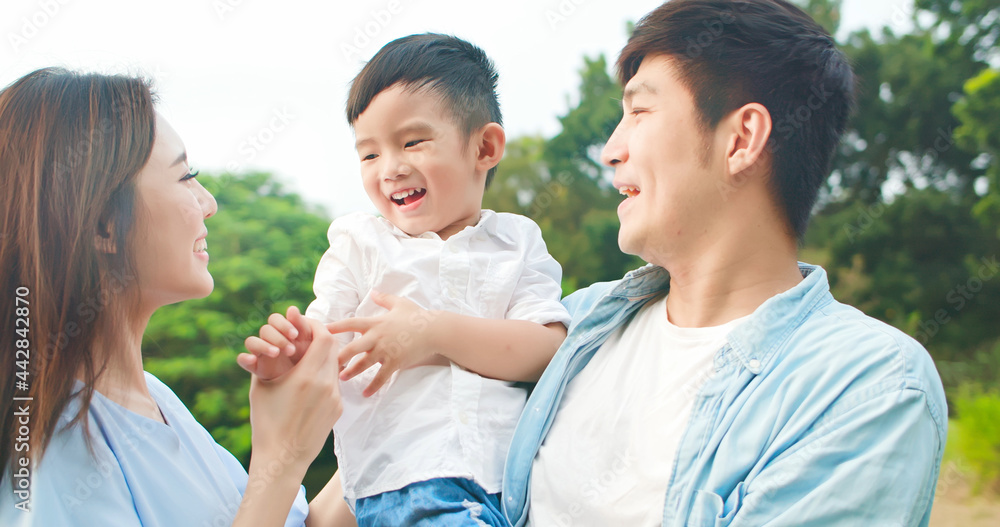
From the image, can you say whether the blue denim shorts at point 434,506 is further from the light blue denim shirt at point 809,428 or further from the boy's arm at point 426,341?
the boy's arm at point 426,341

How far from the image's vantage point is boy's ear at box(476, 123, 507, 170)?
198cm

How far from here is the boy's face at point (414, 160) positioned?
1.80 metres

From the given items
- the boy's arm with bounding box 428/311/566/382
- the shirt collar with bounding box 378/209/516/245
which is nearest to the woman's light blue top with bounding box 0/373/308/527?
the boy's arm with bounding box 428/311/566/382

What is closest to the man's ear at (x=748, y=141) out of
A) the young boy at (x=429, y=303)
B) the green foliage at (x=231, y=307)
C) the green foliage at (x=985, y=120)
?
the young boy at (x=429, y=303)

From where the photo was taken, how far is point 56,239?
1.31 meters

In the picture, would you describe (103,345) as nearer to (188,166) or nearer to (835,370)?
(188,166)

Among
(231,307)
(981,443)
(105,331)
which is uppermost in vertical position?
(105,331)

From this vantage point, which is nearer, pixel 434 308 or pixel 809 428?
pixel 809 428

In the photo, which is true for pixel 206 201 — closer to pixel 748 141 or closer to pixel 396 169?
pixel 396 169

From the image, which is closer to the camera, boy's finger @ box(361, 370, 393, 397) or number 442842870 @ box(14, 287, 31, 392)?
number 442842870 @ box(14, 287, 31, 392)

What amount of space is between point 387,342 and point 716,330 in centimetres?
74

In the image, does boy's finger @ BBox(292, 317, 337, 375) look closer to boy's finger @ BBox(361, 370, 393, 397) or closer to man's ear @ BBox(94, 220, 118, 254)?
boy's finger @ BBox(361, 370, 393, 397)

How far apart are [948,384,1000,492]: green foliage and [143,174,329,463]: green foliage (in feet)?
16.4

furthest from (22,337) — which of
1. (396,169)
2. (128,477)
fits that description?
(396,169)
